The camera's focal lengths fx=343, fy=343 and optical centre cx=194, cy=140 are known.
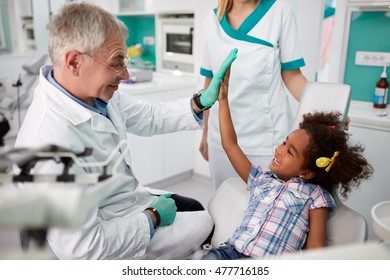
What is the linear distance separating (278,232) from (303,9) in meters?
0.72


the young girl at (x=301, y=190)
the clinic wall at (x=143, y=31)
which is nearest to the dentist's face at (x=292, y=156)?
the young girl at (x=301, y=190)

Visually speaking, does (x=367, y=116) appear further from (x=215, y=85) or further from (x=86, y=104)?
(x=86, y=104)

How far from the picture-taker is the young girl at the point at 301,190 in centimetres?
96

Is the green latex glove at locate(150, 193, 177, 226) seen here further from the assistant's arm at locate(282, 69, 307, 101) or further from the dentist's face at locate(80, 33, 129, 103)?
the assistant's arm at locate(282, 69, 307, 101)

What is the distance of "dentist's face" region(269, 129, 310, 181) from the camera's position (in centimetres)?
102

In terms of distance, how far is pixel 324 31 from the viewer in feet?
3.73

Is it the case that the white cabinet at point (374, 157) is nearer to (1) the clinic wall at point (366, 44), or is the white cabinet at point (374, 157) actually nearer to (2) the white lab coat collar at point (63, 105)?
(1) the clinic wall at point (366, 44)

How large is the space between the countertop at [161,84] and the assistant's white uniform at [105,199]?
1.68 ft

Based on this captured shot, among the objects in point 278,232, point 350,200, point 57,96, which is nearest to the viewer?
point 57,96

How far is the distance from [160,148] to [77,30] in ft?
3.99

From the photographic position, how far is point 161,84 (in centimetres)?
181

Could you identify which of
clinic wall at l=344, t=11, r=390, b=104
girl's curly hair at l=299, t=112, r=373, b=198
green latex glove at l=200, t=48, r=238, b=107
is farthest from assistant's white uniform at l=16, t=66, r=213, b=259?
clinic wall at l=344, t=11, r=390, b=104
